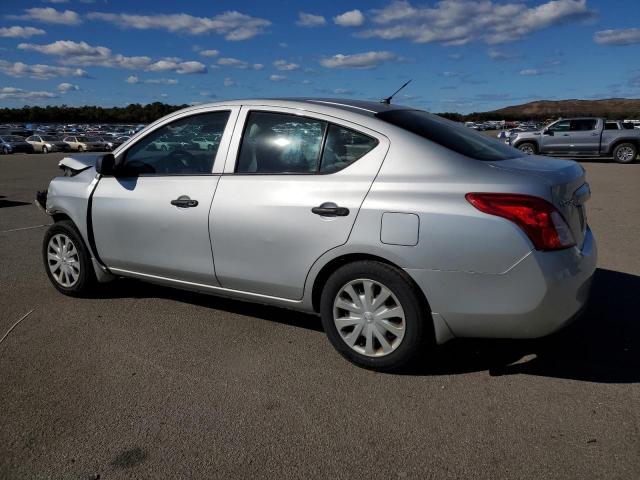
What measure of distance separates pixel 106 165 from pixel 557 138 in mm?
21819

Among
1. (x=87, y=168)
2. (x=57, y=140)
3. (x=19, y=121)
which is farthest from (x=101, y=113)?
(x=87, y=168)

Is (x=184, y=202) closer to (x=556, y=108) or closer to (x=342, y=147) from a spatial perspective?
(x=342, y=147)

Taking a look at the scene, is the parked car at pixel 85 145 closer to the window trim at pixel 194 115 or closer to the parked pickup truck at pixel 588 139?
the parked pickup truck at pixel 588 139

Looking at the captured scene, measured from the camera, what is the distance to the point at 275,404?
10.6 ft

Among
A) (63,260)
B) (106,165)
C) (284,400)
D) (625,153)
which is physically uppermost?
(106,165)

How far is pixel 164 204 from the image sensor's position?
4227mm

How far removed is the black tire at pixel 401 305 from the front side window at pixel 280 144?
0.72m

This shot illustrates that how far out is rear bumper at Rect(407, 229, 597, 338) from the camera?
3078 millimetres

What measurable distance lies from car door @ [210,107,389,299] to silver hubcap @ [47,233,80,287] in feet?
5.46

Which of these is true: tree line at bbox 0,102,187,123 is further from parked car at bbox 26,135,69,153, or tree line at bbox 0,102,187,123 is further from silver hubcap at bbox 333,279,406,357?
silver hubcap at bbox 333,279,406,357

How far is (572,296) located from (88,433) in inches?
104

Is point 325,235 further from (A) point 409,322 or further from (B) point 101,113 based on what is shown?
(B) point 101,113

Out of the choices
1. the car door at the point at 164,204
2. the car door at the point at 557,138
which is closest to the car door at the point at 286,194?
the car door at the point at 164,204

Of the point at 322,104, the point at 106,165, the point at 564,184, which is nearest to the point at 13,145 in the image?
the point at 106,165
